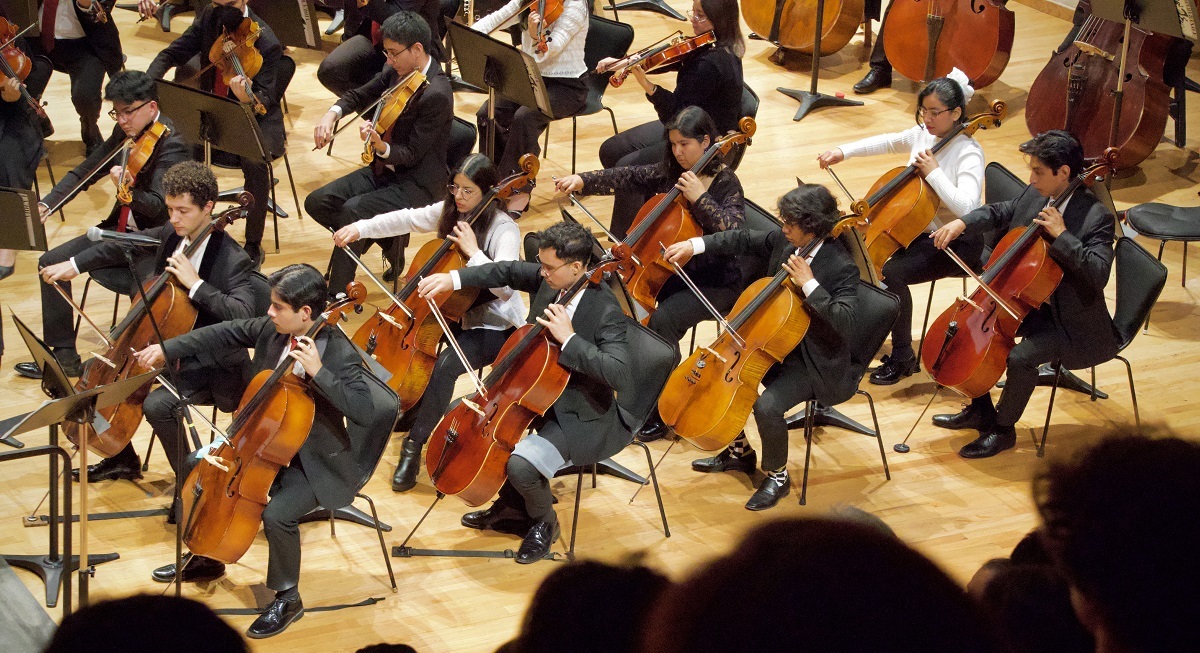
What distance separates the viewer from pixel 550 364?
12.6 feet

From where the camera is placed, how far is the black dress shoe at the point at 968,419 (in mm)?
4555

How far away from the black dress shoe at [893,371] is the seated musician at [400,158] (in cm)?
209

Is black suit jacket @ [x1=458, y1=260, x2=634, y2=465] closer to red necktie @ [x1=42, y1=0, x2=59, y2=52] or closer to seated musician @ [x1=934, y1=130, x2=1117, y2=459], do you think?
seated musician @ [x1=934, y1=130, x2=1117, y2=459]

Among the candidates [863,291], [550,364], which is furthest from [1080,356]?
[550,364]

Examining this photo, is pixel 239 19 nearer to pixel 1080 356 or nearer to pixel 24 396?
pixel 24 396

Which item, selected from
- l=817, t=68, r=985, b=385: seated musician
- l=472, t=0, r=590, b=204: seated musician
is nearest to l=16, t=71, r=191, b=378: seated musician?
l=472, t=0, r=590, b=204: seated musician

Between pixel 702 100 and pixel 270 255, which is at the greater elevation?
pixel 702 100

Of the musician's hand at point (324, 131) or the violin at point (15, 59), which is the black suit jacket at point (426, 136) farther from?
the violin at point (15, 59)

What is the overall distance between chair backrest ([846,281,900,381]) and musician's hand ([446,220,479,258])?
1399 mm

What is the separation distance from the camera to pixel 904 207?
4590mm

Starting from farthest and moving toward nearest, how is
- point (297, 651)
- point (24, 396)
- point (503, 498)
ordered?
point (24, 396), point (503, 498), point (297, 651)

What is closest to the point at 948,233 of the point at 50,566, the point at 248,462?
the point at 248,462

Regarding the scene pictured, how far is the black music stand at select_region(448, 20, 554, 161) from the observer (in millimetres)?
5012

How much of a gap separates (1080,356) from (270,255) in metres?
3.76
